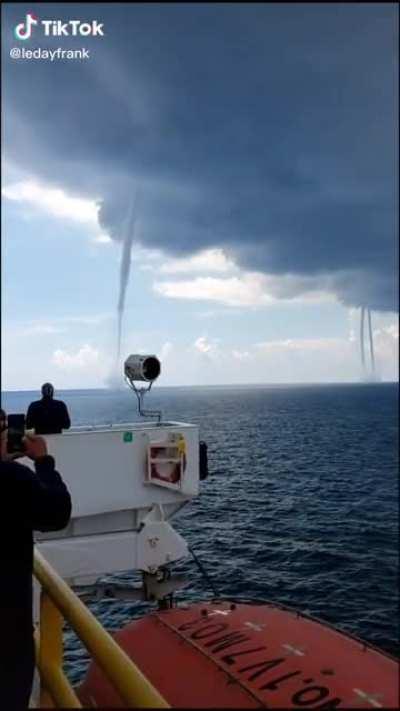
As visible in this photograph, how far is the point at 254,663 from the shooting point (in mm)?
6453

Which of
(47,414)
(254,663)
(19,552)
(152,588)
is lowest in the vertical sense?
(152,588)

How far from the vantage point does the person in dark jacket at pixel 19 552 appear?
287 cm

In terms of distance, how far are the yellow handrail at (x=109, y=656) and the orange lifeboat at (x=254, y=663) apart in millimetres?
3791

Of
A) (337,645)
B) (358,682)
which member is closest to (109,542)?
(337,645)

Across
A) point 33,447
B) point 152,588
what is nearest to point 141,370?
point 152,588

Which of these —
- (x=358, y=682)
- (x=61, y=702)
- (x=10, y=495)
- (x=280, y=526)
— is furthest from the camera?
(x=280, y=526)

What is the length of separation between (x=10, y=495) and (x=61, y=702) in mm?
1257

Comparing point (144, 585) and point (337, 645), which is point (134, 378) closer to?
point (144, 585)

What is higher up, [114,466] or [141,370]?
[141,370]

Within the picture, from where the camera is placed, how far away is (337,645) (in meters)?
6.80

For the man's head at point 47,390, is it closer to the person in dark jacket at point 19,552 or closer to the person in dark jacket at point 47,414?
the person in dark jacket at point 47,414

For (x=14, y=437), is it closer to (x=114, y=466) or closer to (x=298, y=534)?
(x=114, y=466)

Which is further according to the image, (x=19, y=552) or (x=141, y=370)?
(x=141, y=370)

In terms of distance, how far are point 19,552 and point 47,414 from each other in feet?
21.7
